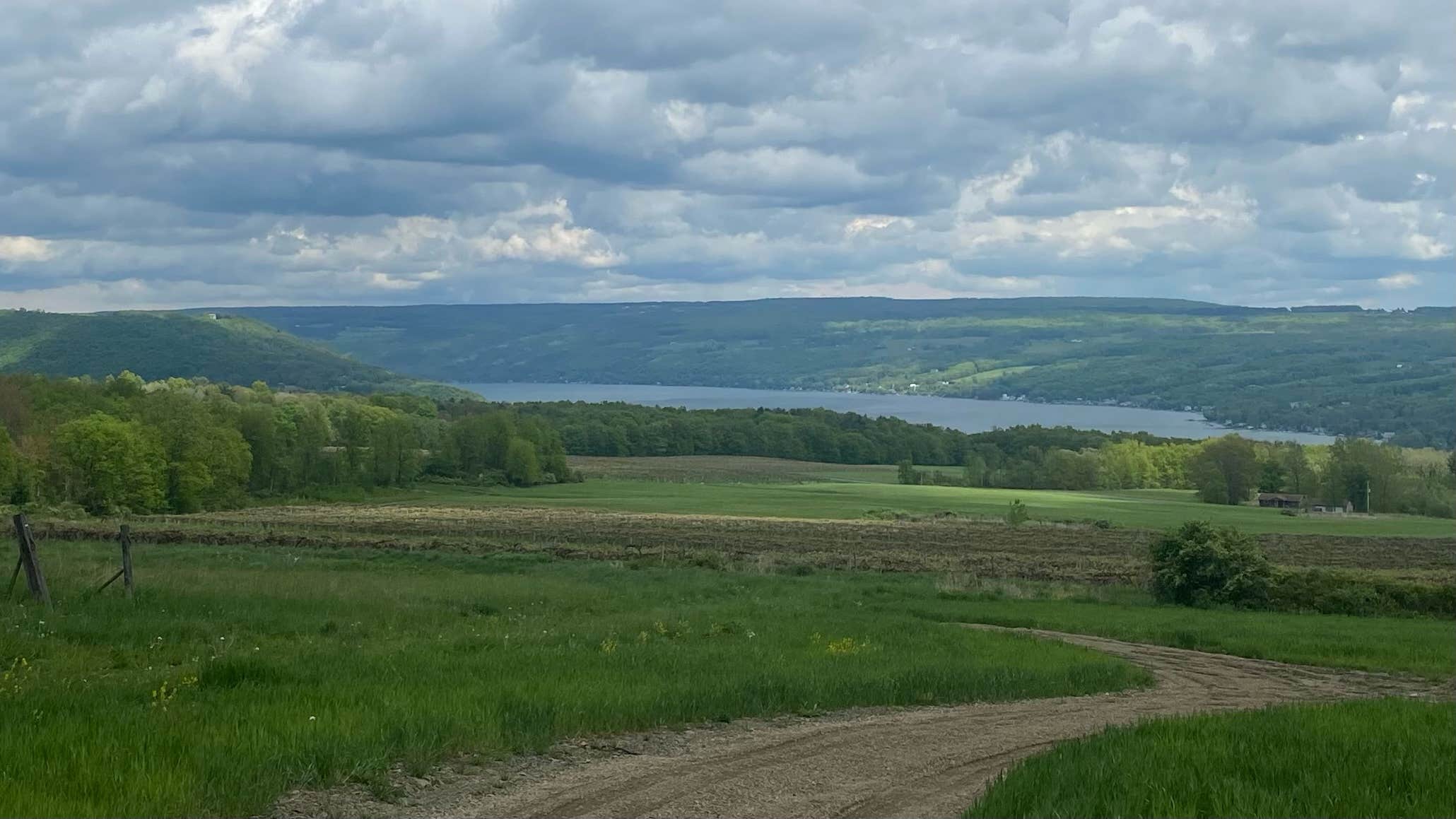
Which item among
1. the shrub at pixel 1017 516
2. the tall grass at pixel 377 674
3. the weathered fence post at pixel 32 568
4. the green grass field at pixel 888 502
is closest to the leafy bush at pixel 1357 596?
the tall grass at pixel 377 674

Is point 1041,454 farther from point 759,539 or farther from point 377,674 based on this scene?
point 377,674

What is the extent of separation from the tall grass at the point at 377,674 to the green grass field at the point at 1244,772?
4635mm

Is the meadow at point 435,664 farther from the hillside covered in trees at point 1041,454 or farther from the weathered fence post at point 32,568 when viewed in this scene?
the hillside covered in trees at point 1041,454

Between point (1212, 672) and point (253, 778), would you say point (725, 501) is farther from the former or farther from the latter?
point (253, 778)

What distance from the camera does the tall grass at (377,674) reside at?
33.2 feet

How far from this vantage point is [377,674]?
15117mm

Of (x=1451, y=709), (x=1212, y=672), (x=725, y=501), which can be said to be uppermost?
(x=1451, y=709)

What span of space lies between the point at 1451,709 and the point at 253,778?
12.3 meters

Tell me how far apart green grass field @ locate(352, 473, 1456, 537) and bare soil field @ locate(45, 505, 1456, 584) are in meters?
8.44

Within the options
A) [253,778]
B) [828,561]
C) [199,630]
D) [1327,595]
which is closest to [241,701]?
[253,778]

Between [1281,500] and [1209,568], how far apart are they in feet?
319

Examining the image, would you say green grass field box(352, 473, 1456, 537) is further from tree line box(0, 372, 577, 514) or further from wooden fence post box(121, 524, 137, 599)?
wooden fence post box(121, 524, 137, 599)

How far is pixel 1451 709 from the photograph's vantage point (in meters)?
14.1

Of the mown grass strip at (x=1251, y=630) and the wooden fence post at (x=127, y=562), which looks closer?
the wooden fence post at (x=127, y=562)
